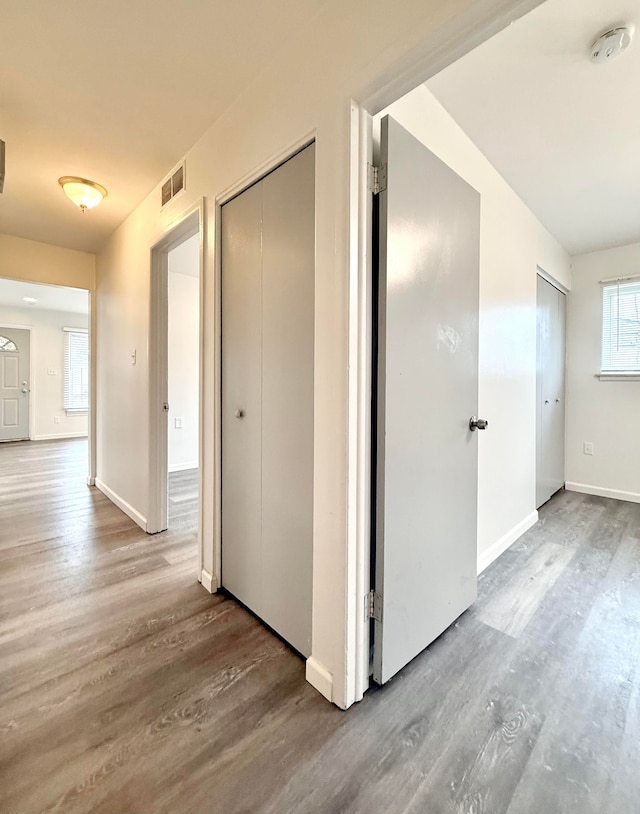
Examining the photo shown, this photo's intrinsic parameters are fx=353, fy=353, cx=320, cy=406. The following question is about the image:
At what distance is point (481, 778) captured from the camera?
102cm

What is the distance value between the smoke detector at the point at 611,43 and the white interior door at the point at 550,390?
1817 millimetres

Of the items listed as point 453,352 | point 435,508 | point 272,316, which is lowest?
point 435,508

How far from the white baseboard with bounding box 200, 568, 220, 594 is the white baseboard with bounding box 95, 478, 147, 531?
94cm

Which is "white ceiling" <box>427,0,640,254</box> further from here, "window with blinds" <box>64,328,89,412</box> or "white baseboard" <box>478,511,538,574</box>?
"window with blinds" <box>64,328,89,412</box>

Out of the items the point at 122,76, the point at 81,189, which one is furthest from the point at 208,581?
the point at 81,189

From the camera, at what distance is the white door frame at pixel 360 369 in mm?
1174

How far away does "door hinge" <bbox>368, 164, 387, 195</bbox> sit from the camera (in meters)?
1.24

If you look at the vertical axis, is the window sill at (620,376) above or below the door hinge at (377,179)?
below

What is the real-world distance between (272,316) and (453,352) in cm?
83

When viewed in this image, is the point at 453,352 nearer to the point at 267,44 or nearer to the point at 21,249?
the point at 267,44

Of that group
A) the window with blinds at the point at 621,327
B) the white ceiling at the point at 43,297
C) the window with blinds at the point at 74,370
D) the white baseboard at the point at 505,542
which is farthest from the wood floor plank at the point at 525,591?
the window with blinds at the point at 74,370

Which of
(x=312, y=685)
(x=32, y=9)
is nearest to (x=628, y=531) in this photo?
(x=312, y=685)

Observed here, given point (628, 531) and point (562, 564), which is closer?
point (562, 564)

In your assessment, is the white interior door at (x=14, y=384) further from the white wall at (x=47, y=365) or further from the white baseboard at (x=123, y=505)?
the white baseboard at (x=123, y=505)
